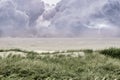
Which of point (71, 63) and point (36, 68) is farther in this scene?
point (71, 63)

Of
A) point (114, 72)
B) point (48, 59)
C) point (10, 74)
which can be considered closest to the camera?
point (10, 74)

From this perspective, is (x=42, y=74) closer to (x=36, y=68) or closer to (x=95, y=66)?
(x=36, y=68)

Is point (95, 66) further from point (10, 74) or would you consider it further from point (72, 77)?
point (10, 74)

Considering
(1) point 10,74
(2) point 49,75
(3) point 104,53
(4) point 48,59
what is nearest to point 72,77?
(2) point 49,75

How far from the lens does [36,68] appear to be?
334 inches

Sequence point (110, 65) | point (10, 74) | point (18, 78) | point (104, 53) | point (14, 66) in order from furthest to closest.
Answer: point (104, 53), point (110, 65), point (14, 66), point (10, 74), point (18, 78)

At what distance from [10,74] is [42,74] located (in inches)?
35.0

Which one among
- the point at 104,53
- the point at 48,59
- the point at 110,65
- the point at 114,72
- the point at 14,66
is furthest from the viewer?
the point at 104,53

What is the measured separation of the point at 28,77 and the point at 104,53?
27.7 ft

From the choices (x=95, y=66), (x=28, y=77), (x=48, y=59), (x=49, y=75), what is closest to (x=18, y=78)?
(x=28, y=77)

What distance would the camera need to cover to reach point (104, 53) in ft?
50.8

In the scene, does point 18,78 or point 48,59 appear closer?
point 18,78

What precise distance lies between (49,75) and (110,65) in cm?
289

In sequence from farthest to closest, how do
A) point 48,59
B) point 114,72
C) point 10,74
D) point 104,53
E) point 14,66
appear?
1. point 104,53
2. point 48,59
3. point 114,72
4. point 14,66
5. point 10,74
